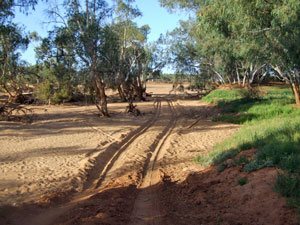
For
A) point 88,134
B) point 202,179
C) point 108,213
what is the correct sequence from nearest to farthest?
point 108,213, point 202,179, point 88,134

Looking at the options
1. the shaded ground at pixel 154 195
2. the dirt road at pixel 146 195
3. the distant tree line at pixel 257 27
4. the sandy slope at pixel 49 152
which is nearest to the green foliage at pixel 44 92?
the sandy slope at pixel 49 152

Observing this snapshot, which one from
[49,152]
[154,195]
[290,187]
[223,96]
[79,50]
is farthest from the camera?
[223,96]

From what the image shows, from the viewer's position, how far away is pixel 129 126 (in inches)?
879

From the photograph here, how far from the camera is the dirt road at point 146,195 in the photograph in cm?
775

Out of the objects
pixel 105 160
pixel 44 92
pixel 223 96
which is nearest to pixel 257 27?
pixel 105 160

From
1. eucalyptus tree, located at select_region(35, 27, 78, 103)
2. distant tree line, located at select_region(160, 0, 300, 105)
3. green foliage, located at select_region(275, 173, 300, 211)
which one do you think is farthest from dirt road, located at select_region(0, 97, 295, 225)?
eucalyptus tree, located at select_region(35, 27, 78, 103)

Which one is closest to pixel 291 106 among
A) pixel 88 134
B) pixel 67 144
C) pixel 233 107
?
pixel 233 107

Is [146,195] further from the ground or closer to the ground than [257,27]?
closer to the ground

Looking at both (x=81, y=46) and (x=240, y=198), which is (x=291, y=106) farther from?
(x=240, y=198)

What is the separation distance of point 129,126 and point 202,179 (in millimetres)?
11980

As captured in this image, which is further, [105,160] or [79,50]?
[79,50]

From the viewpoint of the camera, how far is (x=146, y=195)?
31.9ft

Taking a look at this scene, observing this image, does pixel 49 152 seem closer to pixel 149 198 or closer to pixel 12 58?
pixel 149 198

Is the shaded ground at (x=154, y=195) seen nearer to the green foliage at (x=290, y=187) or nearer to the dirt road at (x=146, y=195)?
the dirt road at (x=146, y=195)
